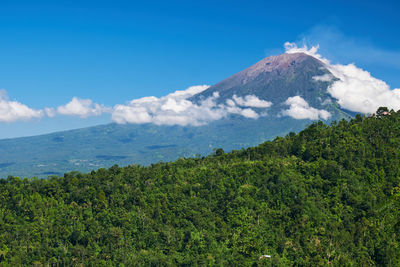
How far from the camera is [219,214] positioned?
94.2m

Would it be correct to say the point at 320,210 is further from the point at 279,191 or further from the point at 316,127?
the point at 316,127

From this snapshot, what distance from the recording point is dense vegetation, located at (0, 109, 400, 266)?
81.9 m

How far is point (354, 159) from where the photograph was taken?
107250mm

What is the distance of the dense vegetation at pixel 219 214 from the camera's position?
81938 millimetres

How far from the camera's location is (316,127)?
5103 inches

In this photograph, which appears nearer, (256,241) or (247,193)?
(256,241)

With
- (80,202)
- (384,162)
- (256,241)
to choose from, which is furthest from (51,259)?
(384,162)

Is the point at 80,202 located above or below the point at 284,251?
above

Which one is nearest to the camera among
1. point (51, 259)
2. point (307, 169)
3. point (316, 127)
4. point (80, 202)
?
point (51, 259)

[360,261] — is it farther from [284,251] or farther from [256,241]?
[256,241]

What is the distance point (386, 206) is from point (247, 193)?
31343 mm

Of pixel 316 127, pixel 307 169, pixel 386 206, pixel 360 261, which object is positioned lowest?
pixel 360 261

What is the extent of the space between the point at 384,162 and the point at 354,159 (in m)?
7.17

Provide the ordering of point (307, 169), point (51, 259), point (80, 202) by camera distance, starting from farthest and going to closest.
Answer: point (307, 169)
point (80, 202)
point (51, 259)
